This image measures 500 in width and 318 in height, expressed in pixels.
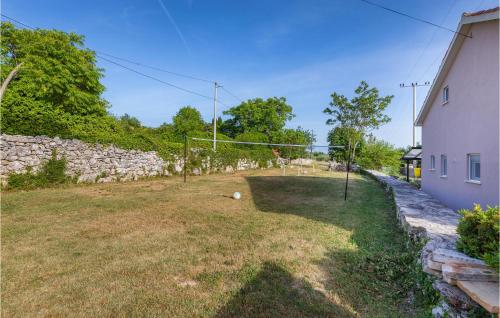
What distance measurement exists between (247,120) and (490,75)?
4364cm

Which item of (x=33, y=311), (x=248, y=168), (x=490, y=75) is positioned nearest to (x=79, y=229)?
(x=33, y=311)

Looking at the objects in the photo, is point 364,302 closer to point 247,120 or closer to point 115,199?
point 115,199

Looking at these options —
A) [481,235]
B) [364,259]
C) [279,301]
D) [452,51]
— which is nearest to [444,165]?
[452,51]

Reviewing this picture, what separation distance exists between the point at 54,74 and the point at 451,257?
83.3 ft

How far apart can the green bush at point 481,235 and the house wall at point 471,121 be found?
3360 mm

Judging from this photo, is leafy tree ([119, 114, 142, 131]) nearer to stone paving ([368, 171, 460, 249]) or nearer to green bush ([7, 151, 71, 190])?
green bush ([7, 151, 71, 190])

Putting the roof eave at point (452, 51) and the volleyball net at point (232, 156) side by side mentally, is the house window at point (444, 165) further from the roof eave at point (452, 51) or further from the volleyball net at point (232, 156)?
the volleyball net at point (232, 156)

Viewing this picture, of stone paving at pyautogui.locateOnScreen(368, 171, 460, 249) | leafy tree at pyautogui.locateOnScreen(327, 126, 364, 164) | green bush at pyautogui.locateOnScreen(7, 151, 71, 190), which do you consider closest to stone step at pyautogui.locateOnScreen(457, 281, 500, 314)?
stone paving at pyautogui.locateOnScreen(368, 171, 460, 249)

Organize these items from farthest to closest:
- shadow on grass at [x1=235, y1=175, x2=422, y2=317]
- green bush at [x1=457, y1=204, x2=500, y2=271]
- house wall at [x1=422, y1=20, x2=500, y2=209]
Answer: house wall at [x1=422, y1=20, x2=500, y2=209]
shadow on grass at [x1=235, y1=175, x2=422, y2=317]
green bush at [x1=457, y1=204, x2=500, y2=271]

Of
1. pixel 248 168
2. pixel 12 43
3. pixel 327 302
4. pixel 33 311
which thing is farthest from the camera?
pixel 248 168

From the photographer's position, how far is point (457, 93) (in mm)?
7840

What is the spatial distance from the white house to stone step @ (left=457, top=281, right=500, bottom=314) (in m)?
4.18

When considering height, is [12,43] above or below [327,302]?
above

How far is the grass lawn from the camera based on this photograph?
10.00 ft
